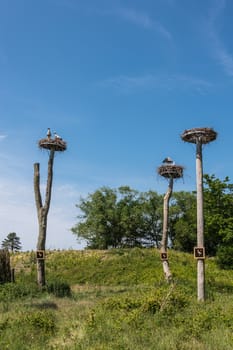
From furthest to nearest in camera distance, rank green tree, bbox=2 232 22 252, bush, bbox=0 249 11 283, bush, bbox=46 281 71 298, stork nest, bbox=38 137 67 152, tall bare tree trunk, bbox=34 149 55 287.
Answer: green tree, bbox=2 232 22 252, bush, bbox=0 249 11 283, stork nest, bbox=38 137 67 152, tall bare tree trunk, bbox=34 149 55 287, bush, bbox=46 281 71 298

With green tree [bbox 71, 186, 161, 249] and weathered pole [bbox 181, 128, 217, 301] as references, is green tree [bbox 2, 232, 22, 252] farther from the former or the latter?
weathered pole [bbox 181, 128, 217, 301]

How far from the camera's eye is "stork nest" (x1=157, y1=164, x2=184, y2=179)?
62.5 ft

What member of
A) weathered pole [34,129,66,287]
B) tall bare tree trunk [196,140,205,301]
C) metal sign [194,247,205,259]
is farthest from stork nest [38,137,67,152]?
metal sign [194,247,205,259]

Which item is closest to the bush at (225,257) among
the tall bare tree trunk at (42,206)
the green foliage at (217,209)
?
the green foliage at (217,209)

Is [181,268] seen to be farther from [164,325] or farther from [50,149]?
[164,325]

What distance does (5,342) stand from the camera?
720cm

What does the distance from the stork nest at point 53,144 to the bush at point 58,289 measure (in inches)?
213

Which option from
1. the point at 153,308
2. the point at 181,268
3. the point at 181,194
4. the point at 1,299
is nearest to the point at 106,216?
the point at 181,194

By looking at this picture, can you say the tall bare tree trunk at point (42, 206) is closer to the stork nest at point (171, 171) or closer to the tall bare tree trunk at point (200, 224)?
Answer: the stork nest at point (171, 171)

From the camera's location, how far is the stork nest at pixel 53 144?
55.3ft

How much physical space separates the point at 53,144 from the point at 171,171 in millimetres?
5723

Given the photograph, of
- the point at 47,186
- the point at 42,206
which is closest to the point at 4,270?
the point at 42,206

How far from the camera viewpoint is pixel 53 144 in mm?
16859

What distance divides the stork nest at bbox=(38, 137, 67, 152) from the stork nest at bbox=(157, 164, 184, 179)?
481 cm
